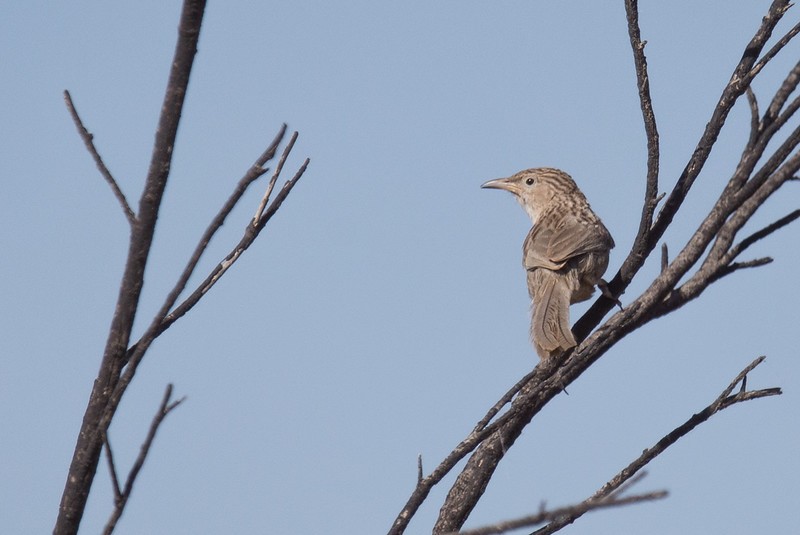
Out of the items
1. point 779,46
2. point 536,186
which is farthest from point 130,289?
point 536,186

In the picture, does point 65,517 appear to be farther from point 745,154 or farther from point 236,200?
point 745,154

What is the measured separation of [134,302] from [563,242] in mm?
4383

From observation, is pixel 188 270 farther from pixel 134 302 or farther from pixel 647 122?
pixel 647 122

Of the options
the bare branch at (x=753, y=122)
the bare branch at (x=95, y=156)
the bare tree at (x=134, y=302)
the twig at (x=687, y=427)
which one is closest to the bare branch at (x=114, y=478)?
the bare tree at (x=134, y=302)

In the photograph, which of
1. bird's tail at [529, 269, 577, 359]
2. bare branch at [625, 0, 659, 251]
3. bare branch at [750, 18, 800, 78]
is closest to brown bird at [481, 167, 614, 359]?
bird's tail at [529, 269, 577, 359]

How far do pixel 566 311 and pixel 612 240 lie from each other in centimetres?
111

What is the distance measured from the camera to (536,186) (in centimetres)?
751

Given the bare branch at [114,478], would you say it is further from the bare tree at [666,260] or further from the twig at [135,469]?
the bare tree at [666,260]

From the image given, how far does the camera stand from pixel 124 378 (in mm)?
1799

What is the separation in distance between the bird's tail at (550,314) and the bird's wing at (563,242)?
78 mm

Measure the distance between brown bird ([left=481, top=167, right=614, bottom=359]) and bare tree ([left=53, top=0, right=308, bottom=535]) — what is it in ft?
9.78

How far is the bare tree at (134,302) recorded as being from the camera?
1.67 metres

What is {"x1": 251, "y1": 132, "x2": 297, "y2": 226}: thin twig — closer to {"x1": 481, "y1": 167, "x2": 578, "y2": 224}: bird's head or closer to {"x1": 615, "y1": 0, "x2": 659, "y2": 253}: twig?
{"x1": 615, "y1": 0, "x2": 659, "y2": 253}: twig

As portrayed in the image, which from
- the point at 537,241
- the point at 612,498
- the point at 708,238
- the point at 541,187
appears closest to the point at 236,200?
the point at 612,498
